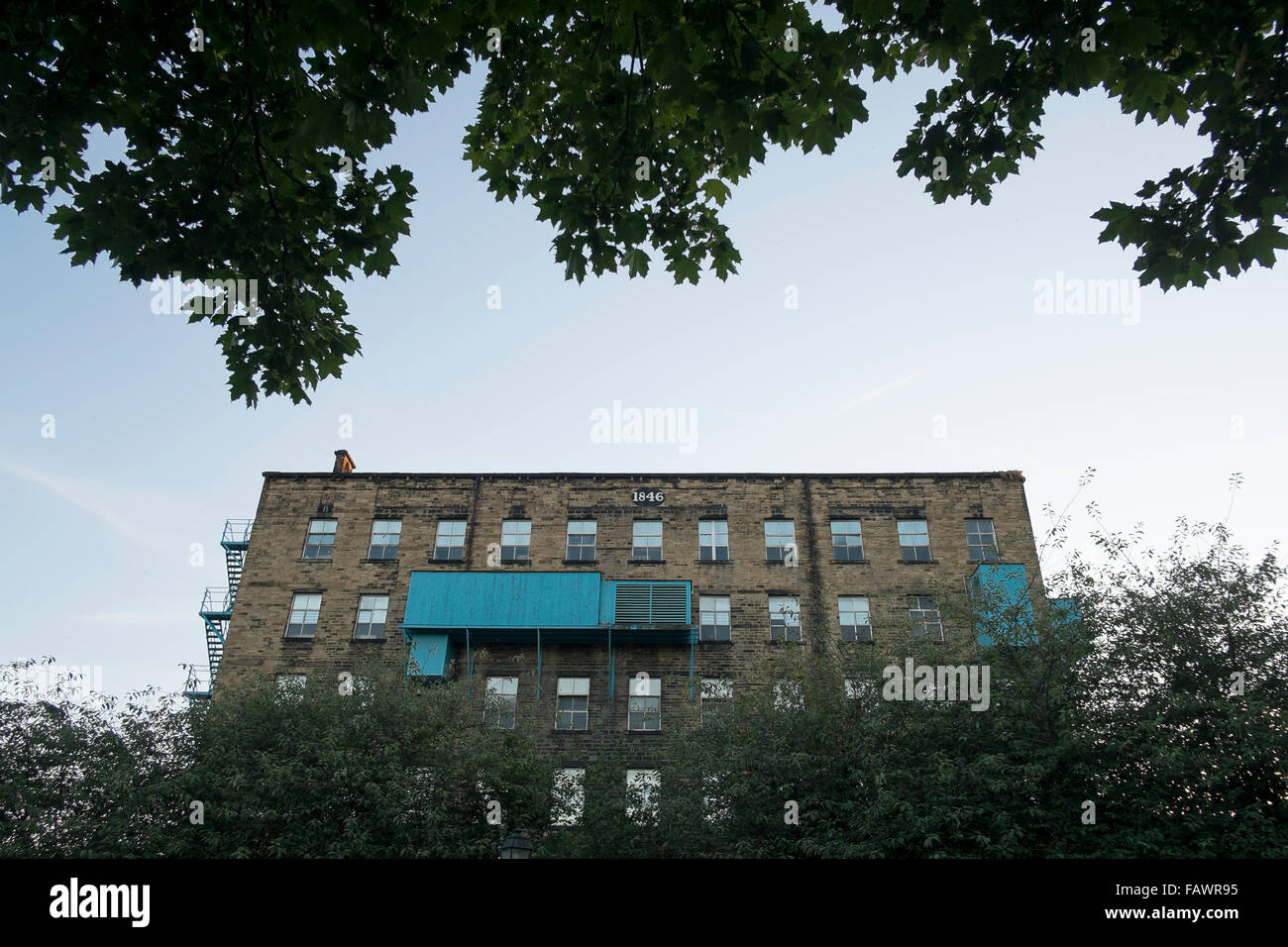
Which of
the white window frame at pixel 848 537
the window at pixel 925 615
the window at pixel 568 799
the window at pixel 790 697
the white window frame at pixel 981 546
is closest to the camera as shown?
the window at pixel 790 697

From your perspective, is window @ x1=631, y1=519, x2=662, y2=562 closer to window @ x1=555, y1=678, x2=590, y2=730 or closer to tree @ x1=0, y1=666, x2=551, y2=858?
window @ x1=555, y1=678, x2=590, y2=730

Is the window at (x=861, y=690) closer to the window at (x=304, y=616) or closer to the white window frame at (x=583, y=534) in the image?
the white window frame at (x=583, y=534)

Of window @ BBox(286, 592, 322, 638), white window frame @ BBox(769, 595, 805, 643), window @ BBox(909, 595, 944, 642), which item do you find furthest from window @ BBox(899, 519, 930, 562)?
window @ BBox(286, 592, 322, 638)

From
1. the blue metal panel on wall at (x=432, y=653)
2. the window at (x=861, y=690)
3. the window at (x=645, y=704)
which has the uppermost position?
the blue metal panel on wall at (x=432, y=653)

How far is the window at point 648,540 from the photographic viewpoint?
→ 2792 cm

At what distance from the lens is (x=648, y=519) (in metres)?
28.6

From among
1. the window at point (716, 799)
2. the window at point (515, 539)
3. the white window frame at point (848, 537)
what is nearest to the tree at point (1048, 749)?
the window at point (716, 799)

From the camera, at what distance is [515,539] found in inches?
1116

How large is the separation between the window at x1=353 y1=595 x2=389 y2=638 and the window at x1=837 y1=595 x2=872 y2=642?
1448 centimetres

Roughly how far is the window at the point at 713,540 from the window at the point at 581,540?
361cm

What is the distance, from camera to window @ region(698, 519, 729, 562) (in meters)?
27.9

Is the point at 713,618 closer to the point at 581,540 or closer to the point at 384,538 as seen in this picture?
the point at 581,540
